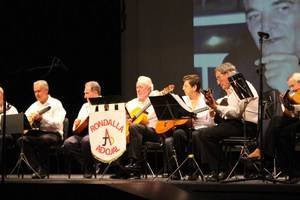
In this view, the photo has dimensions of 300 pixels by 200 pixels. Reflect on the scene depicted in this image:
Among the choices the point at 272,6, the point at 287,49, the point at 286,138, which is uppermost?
the point at 272,6

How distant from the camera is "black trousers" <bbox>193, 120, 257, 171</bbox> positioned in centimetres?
579

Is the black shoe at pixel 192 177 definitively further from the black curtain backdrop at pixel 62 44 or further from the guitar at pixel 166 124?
the black curtain backdrop at pixel 62 44

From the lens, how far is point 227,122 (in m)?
5.86

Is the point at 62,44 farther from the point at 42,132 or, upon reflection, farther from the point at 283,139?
the point at 283,139

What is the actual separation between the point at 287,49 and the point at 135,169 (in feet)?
8.45

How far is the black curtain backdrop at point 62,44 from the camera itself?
329 inches

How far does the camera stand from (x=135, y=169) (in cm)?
637

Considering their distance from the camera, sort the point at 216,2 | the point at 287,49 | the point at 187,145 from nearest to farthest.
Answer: the point at 187,145 → the point at 287,49 → the point at 216,2

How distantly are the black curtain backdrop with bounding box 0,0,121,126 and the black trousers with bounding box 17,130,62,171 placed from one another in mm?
1648

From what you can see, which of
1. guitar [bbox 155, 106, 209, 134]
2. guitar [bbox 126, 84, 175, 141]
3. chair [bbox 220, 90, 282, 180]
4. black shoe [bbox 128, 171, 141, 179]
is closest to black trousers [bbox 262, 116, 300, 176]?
chair [bbox 220, 90, 282, 180]

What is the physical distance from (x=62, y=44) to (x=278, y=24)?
10.6ft

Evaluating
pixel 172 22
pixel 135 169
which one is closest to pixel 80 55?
pixel 172 22

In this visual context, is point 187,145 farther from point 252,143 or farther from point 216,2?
point 216,2

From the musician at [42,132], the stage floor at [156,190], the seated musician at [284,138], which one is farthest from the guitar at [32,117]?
the seated musician at [284,138]
